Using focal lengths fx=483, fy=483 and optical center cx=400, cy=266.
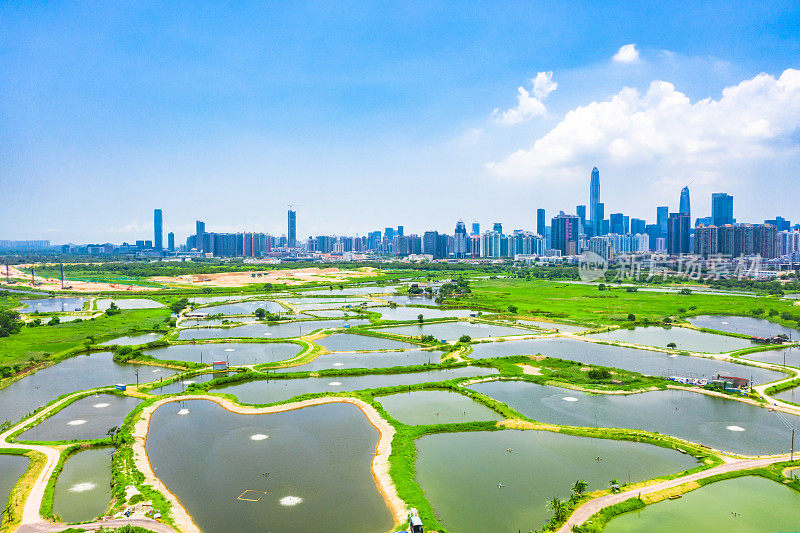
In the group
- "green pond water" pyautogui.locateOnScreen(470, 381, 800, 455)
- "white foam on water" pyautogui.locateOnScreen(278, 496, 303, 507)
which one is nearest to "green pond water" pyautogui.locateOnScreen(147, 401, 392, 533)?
"white foam on water" pyautogui.locateOnScreen(278, 496, 303, 507)

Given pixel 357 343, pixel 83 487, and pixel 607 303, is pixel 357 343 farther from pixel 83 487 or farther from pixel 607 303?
pixel 607 303

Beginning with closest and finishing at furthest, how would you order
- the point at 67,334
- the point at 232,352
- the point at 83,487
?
the point at 83,487 → the point at 232,352 → the point at 67,334

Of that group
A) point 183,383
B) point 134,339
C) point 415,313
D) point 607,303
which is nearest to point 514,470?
point 183,383

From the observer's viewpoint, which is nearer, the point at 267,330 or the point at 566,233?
the point at 267,330

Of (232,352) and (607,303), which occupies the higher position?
(607,303)

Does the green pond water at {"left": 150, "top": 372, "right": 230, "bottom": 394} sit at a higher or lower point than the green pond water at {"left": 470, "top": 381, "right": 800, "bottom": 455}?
higher

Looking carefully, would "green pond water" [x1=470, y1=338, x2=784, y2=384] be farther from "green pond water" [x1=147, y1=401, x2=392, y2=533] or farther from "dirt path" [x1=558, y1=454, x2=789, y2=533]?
"green pond water" [x1=147, y1=401, x2=392, y2=533]

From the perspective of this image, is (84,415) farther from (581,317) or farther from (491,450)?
(581,317)
